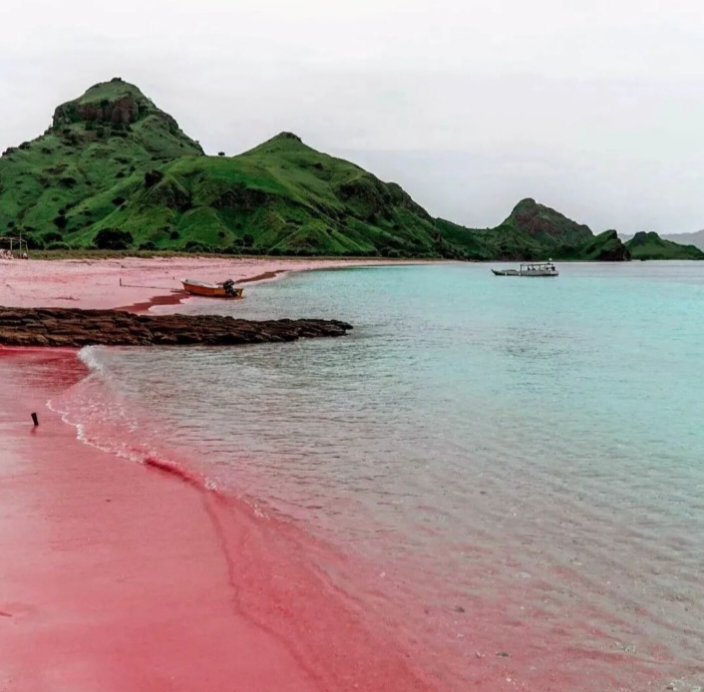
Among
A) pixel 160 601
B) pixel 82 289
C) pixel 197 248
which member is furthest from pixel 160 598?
pixel 197 248

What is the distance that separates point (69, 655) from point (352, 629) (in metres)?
2.56

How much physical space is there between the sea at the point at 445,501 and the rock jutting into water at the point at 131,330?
2.61m

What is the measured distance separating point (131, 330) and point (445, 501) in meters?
22.8

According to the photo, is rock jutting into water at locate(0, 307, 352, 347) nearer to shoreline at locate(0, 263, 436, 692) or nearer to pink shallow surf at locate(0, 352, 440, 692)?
shoreline at locate(0, 263, 436, 692)

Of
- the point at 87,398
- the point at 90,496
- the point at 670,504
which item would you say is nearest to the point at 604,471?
the point at 670,504

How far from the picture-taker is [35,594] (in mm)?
7066

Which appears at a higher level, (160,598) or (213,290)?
(213,290)

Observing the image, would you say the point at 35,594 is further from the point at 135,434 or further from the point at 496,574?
the point at 135,434

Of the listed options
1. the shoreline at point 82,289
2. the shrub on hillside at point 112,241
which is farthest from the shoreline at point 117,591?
the shrub on hillside at point 112,241

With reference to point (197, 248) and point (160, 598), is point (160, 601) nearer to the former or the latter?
point (160, 598)

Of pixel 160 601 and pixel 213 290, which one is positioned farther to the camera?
pixel 213 290

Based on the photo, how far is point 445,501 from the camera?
36.4 ft

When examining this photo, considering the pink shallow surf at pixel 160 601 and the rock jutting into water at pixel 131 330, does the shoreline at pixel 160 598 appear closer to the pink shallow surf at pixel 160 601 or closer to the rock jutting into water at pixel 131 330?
the pink shallow surf at pixel 160 601

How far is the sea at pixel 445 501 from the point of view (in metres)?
6.77
